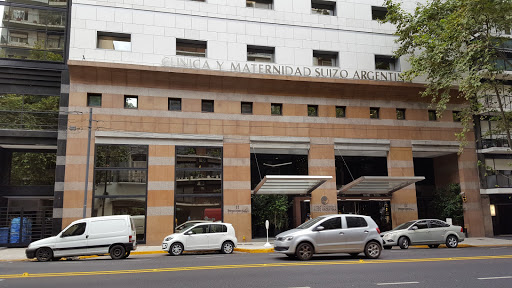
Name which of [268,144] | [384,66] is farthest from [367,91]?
[268,144]

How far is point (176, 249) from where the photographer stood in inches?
736

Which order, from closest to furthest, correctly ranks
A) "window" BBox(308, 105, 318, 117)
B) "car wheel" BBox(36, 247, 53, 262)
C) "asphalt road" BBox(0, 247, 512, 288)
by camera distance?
"asphalt road" BBox(0, 247, 512, 288) < "car wheel" BBox(36, 247, 53, 262) < "window" BBox(308, 105, 318, 117)

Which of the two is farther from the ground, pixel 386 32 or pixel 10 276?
pixel 386 32

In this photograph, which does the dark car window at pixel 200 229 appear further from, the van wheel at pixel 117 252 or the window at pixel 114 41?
the window at pixel 114 41

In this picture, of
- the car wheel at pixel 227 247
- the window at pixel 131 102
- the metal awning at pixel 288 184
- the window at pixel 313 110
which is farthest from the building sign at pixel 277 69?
the car wheel at pixel 227 247

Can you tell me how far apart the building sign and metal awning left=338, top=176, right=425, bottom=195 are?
778 cm

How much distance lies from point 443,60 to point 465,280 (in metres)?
19.7

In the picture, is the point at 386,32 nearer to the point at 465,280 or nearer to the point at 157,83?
the point at 157,83

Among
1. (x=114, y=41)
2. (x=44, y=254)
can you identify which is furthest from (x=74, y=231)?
(x=114, y=41)

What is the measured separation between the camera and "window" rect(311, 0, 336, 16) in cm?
2997

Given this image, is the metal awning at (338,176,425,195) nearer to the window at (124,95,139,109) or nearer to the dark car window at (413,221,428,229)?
the dark car window at (413,221,428,229)

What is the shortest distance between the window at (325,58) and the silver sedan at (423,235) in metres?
13.2

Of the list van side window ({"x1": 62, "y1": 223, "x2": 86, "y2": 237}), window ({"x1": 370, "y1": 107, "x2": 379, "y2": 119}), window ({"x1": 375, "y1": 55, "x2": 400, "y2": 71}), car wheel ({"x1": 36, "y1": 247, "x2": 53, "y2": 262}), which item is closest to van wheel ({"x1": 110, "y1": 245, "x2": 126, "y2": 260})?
van side window ({"x1": 62, "y1": 223, "x2": 86, "y2": 237})

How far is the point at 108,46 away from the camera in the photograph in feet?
83.9
